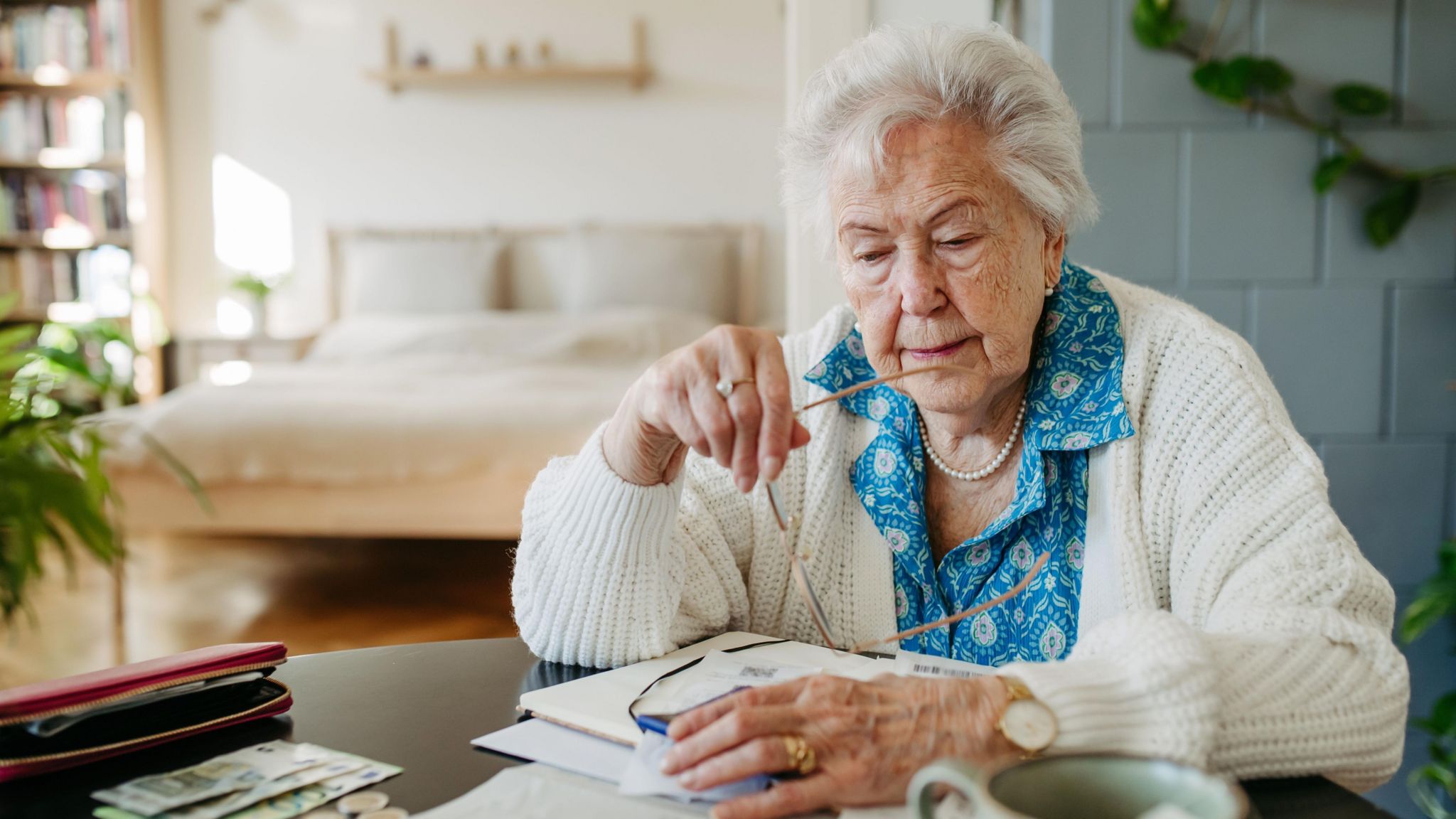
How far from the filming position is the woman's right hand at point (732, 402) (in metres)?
0.85

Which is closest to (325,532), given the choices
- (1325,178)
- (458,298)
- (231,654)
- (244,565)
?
(244,565)

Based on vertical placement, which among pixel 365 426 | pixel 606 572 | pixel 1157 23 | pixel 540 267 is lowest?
pixel 365 426

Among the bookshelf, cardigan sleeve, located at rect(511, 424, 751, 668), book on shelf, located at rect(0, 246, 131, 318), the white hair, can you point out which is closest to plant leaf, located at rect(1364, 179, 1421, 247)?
the white hair

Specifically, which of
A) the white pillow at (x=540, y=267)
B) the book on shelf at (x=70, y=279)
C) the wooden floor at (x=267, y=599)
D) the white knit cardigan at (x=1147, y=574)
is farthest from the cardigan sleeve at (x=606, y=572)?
the book on shelf at (x=70, y=279)

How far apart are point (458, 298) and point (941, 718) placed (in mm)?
4555

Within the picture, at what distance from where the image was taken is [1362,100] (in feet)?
5.56

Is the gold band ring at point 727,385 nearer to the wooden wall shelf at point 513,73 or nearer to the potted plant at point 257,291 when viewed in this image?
the wooden wall shelf at point 513,73

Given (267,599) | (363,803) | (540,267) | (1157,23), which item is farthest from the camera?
(540,267)

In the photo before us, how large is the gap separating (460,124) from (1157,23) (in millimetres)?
4168

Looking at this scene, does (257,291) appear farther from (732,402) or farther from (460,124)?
(732,402)

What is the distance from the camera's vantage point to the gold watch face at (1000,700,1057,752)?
691 mm

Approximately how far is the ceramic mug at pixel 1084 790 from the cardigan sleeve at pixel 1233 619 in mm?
113

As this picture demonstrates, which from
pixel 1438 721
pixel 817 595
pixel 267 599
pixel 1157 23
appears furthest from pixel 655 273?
pixel 817 595

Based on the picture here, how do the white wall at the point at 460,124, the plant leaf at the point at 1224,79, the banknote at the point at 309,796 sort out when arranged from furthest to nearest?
the white wall at the point at 460,124 → the plant leaf at the point at 1224,79 → the banknote at the point at 309,796
